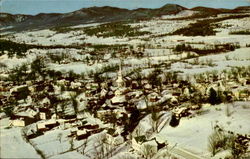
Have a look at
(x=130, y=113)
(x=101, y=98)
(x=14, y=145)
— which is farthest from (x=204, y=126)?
(x=101, y=98)

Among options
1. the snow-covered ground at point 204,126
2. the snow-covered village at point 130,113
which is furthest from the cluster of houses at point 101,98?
the snow-covered ground at point 204,126

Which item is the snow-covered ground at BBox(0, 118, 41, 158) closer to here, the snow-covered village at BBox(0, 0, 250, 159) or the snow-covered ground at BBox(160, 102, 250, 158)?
the snow-covered village at BBox(0, 0, 250, 159)

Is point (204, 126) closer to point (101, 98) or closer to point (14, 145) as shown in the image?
point (14, 145)

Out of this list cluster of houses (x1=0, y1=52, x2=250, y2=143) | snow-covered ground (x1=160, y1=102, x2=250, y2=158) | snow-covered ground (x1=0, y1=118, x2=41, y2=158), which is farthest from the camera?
cluster of houses (x1=0, y1=52, x2=250, y2=143)

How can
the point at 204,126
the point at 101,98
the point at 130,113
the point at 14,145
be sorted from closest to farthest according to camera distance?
the point at 204,126
the point at 14,145
the point at 130,113
the point at 101,98

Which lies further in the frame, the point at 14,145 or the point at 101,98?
the point at 101,98

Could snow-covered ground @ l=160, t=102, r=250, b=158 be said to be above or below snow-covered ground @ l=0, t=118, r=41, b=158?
above

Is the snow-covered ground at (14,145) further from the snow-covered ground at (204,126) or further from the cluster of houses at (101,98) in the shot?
the snow-covered ground at (204,126)

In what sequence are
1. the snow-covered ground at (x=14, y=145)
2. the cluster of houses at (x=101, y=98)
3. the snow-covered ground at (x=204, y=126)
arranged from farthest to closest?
the cluster of houses at (x=101, y=98), the snow-covered ground at (x=14, y=145), the snow-covered ground at (x=204, y=126)

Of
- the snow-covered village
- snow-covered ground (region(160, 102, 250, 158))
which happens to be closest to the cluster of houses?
→ the snow-covered village

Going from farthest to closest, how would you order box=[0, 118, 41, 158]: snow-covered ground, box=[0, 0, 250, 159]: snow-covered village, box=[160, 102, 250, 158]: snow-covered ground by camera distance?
box=[0, 118, 41, 158]: snow-covered ground < box=[0, 0, 250, 159]: snow-covered village < box=[160, 102, 250, 158]: snow-covered ground

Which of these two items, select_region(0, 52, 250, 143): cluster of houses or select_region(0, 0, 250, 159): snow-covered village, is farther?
select_region(0, 52, 250, 143): cluster of houses

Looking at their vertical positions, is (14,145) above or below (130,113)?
below
